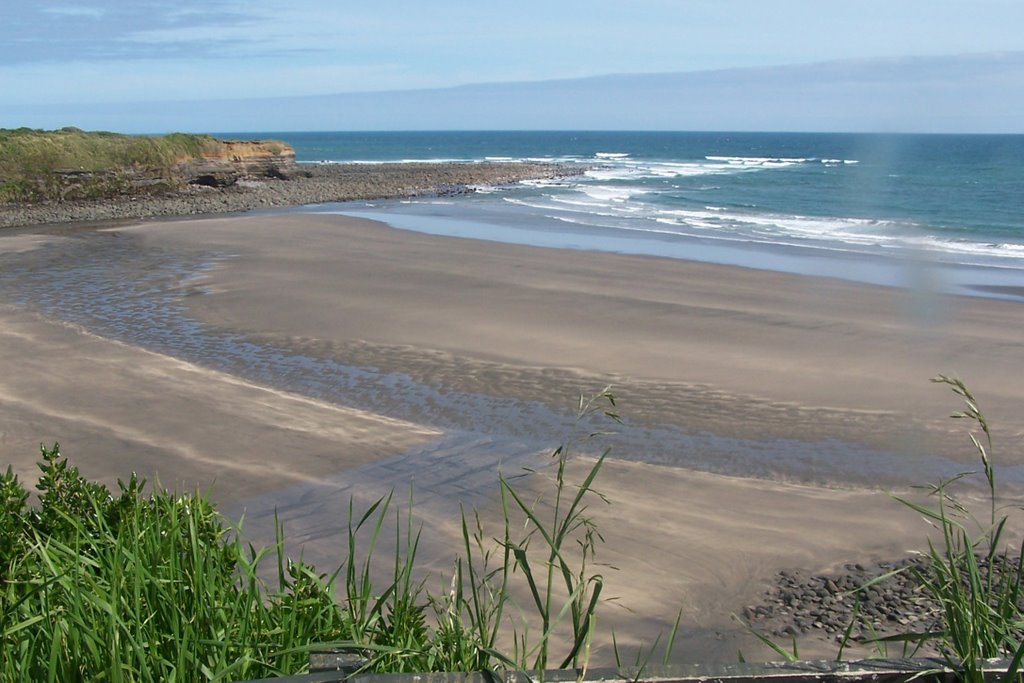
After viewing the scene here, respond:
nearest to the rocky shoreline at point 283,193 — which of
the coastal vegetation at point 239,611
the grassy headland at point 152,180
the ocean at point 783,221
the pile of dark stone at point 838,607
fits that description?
the grassy headland at point 152,180

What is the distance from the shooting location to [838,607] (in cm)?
531

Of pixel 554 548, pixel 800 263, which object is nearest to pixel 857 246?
pixel 800 263

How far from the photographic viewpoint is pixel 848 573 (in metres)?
5.82

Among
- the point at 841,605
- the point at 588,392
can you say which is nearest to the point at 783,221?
the point at 588,392

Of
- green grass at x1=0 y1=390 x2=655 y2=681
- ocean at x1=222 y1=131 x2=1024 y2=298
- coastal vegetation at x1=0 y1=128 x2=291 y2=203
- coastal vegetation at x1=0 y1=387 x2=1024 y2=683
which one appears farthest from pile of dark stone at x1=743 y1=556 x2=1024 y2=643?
coastal vegetation at x1=0 y1=128 x2=291 y2=203

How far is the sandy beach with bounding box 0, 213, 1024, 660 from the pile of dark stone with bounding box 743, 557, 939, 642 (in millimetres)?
150

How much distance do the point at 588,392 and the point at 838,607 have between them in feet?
16.2

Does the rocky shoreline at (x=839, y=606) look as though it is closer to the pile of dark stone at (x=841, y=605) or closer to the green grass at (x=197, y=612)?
the pile of dark stone at (x=841, y=605)

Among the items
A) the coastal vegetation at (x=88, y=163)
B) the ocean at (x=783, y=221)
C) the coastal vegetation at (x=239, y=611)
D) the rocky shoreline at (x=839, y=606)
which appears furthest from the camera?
the coastal vegetation at (x=88, y=163)

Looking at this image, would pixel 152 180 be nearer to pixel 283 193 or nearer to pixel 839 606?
pixel 283 193

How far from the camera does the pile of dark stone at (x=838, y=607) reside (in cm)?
499

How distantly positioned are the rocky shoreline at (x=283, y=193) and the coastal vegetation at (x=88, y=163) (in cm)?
116

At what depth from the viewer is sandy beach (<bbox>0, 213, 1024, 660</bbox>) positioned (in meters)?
6.43

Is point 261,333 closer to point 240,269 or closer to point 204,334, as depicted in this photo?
point 204,334
